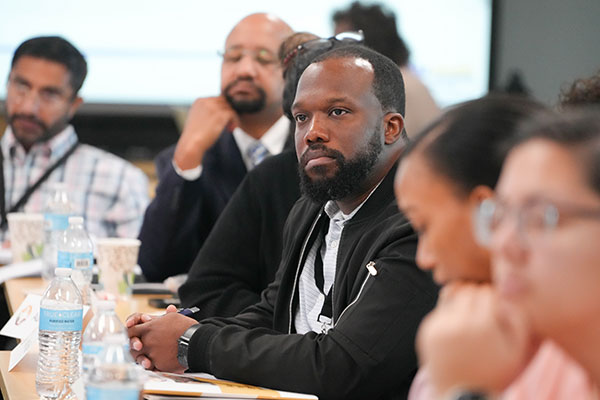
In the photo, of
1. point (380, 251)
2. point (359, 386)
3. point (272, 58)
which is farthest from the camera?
point (272, 58)

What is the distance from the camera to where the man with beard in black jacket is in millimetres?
1602

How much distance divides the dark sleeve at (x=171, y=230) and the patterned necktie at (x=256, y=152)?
205 millimetres

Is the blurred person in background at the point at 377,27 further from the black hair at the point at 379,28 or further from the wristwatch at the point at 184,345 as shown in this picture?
the wristwatch at the point at 184,345

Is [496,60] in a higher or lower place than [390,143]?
lower

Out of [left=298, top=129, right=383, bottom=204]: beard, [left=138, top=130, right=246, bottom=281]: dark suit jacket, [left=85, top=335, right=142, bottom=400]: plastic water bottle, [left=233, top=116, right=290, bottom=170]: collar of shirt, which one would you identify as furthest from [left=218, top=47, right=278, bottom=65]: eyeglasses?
[left=85, top=335, right=142, bottom=400]: plastic water bottle

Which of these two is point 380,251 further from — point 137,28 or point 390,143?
point 137,28

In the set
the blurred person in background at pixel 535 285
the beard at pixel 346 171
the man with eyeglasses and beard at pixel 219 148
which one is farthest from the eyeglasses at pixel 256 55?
the blurred person in background at pixel 535 285

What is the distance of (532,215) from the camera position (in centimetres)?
86

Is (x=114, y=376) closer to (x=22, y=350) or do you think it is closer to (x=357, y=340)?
(x=357, y=340)

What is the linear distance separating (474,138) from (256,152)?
7.03ft

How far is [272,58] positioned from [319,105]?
1455 mm

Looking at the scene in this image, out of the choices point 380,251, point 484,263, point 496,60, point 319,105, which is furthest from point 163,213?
point 496,60

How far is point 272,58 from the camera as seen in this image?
331 cm

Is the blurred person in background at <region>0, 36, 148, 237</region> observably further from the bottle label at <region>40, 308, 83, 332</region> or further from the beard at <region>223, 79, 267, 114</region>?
the bottle label at <region>40, 308, 83, 332</region>
